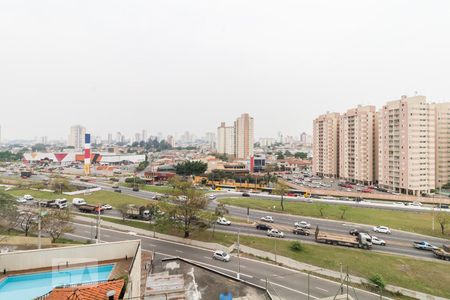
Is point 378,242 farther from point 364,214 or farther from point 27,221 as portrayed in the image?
point 27,221

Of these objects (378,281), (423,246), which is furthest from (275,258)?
(423,246)

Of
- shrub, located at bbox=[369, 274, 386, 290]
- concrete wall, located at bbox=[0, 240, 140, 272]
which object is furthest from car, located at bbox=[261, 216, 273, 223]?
concrete wall, located at bbox=[0, 240, 140, 272]

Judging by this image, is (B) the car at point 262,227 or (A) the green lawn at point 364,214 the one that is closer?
(B) the car at point 262,227

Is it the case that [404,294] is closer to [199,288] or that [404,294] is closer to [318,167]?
[199,288]

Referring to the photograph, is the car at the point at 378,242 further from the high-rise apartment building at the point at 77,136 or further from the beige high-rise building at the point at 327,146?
the high-rise apartment building at the point at 77,136

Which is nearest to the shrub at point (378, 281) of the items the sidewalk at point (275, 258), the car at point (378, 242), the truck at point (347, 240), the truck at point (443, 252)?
the sidewalk at point (275, 258)

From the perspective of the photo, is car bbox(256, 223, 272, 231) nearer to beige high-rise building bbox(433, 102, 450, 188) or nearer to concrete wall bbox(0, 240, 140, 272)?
concrete wall bbox(0, 240, 140, 272)

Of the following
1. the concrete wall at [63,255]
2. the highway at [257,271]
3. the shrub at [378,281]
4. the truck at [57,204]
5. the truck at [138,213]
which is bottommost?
the highway at [257,271]
